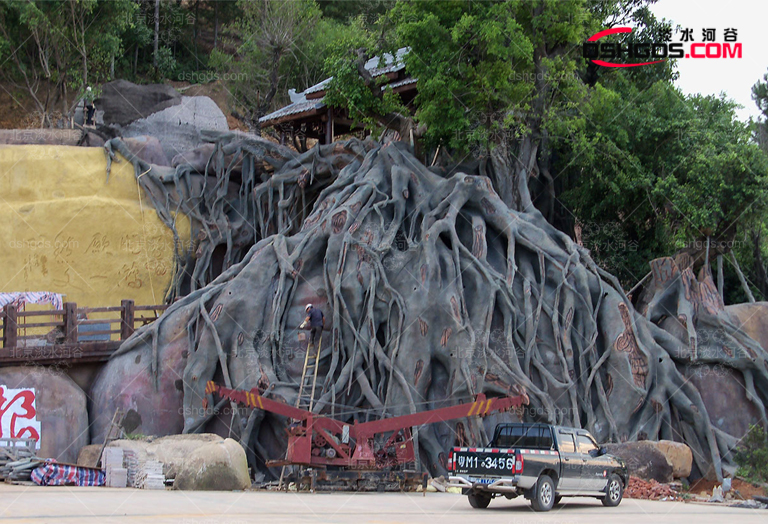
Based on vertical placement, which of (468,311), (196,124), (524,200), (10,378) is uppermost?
(196,124)

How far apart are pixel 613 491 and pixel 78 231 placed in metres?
17.7

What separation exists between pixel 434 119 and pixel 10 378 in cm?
1120

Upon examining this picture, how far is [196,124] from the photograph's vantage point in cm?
3403

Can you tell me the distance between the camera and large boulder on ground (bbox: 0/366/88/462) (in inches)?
696

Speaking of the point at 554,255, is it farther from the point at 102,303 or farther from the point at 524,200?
the point at 102,303

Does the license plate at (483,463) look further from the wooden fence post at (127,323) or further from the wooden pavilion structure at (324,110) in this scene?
the wooden pavilion structure at (324,110)

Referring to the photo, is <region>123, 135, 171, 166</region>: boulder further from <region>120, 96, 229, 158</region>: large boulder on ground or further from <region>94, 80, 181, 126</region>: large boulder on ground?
<region>94, 80, 181, 126</region>: large boulder on ground

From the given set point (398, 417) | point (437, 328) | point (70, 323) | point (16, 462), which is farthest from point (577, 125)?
point (16, 462)

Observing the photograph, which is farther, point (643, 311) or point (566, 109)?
point (566, 109)

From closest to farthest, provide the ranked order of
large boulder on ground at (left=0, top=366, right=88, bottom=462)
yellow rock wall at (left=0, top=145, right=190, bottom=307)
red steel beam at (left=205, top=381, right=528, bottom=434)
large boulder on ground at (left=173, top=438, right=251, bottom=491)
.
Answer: red steel beam at (left=205, top=381, right=528, bottom=434)
large boulder on ground at (left=173, top=438, right=251, bottom=491)
large boulder on ground at (left=0, top=366, right=88, bottom=462)
yellow rock wall at (left=0, top=145, right=190, bottom=307)

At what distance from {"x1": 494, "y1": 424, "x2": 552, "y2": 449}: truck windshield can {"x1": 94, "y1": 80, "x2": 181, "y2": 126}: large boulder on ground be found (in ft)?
85.0

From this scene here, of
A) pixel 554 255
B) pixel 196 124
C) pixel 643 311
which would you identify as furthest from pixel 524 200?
pixel 196 124

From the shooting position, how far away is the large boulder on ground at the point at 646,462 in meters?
15.5

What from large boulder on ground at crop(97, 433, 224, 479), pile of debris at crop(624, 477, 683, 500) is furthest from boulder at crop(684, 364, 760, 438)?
large boulder on ground at crop(97, 433, 224, 479)
